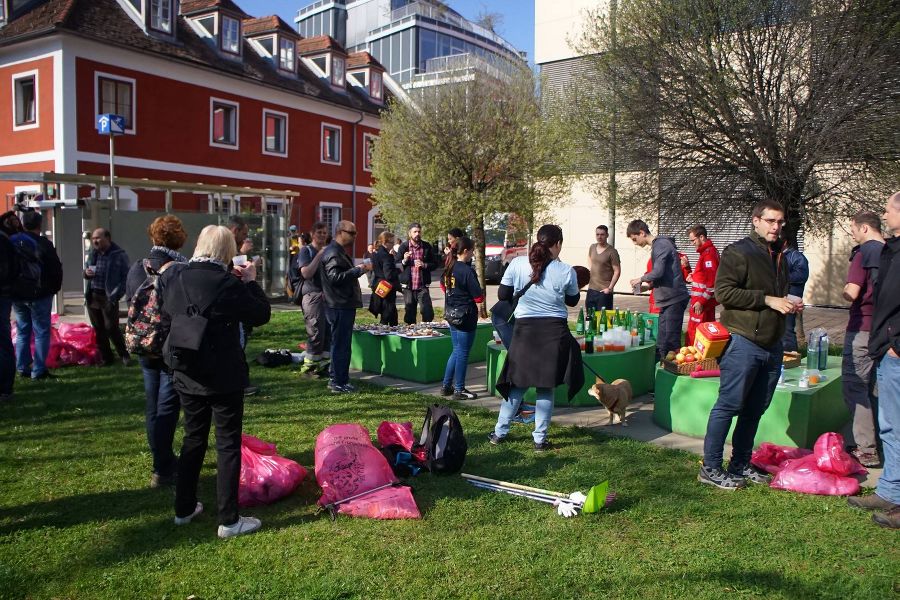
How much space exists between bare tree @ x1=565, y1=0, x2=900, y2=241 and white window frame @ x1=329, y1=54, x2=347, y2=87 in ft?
63.7

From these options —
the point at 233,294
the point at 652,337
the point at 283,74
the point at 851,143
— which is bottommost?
the point at 652,337

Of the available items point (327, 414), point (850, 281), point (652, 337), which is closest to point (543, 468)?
point (327, 414)

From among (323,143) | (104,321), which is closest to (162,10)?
(323,143)

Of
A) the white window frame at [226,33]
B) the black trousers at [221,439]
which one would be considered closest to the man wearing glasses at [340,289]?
the black trousers at [221,439]

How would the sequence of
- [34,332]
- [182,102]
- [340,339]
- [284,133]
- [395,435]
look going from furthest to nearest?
[284,133], [182,102], [34,332], [340,339], [395,435]

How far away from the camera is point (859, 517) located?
4.34m

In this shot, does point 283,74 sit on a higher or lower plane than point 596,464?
higher

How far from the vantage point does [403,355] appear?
8.46 metres

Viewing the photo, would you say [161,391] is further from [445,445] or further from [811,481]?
[811,481]

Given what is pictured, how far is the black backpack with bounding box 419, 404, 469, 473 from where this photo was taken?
4.98 meters

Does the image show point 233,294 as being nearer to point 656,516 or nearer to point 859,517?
point 656,516

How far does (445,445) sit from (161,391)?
1934 millimetres

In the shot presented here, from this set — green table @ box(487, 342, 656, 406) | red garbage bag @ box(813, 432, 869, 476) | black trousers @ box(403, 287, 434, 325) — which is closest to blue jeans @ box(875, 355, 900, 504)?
red garbage bag @ box(813, 432, 869, 476)

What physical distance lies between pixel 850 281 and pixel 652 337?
3.36m
